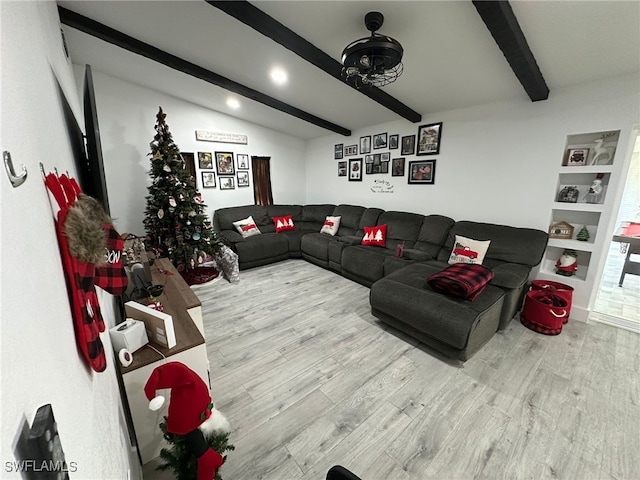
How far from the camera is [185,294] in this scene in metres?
1.86

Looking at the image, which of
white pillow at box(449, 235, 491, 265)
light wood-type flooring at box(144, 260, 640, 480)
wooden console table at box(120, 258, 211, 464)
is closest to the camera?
wooden console table at box(120, 258, 211, 464)

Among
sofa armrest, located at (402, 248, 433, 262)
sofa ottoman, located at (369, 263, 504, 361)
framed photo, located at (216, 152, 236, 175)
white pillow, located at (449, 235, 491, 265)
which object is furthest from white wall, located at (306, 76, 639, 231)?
framed photo, located at (216, 152, 236, 175)

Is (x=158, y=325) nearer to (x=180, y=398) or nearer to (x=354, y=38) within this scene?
(x=180, y=398)

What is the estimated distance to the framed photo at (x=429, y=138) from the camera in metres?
3.46

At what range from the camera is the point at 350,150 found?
465 centimetres

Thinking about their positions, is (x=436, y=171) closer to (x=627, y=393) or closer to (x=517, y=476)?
(x=627, y=393)

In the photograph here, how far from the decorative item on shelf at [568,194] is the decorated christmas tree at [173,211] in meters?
4.12

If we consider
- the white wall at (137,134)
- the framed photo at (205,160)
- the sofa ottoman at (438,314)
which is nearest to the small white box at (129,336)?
the sofa ottoman at (438,314)

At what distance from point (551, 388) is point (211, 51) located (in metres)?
4.09

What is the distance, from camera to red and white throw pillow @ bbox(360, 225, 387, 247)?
3.72 m

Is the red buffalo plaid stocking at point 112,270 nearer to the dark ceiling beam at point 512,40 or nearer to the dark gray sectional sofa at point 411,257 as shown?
the dark gray sectional sofa at point 411,257

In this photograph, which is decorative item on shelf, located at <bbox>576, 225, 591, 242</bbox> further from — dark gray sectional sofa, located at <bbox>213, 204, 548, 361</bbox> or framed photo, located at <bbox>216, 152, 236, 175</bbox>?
framed photo, located at <bbox>216, 152, 236, 175</bbox>

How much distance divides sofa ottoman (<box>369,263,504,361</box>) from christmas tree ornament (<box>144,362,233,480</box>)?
64.7 inches

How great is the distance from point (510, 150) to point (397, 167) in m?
1.45
